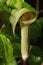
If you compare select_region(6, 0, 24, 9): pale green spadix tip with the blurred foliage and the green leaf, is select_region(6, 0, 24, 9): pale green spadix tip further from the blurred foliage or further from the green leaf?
the green leaf

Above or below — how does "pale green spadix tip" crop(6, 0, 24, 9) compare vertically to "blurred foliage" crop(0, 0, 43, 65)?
above

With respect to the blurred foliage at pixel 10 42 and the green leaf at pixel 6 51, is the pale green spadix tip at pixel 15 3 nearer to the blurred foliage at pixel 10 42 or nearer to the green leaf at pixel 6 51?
the blurred foliage at pixel 10 42

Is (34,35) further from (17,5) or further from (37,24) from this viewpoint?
(17,5)

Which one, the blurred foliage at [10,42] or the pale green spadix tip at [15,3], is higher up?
the pale green spadix tip at [15,3]

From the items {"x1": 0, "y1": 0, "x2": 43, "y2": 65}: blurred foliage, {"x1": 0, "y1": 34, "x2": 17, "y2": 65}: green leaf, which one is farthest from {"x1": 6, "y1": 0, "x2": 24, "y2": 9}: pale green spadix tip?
{"x1": 0, "y1": 34, "x2": 17, "y2": 65}: green leaf

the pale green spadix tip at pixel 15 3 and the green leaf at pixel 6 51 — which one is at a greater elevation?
the pale green spadix tip at pixel 15 3

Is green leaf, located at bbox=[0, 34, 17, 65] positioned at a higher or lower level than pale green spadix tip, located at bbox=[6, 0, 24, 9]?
lower

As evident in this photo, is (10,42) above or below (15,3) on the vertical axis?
below

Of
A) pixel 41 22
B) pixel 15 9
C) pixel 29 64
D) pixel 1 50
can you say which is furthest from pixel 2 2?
pixel 41 22

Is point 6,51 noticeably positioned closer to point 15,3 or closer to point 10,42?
point 10,42

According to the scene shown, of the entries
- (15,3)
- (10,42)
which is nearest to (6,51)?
(10,42)

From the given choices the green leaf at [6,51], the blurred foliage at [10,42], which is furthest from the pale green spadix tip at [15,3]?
the green leaf at [6,51]
